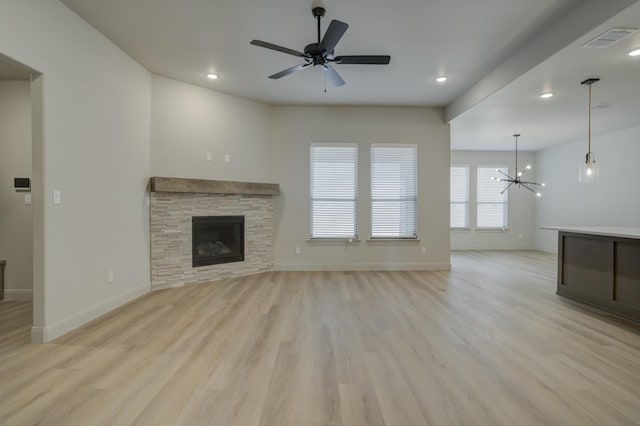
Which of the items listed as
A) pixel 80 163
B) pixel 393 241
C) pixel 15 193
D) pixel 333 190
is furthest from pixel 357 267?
pixel 15 193

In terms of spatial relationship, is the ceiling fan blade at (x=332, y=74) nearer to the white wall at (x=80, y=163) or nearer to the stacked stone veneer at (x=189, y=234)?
the white wall at (x=80, y=163)

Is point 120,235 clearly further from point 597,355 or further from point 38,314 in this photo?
point 597,355

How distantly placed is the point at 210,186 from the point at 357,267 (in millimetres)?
3006

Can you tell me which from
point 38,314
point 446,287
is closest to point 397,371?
point 446,287

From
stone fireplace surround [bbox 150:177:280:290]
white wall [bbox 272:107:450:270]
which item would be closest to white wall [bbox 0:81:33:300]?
stone fireplace surround [bbox 150:177:280:290]

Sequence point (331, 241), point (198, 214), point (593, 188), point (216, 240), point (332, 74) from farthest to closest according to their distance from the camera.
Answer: point (593, 188), point (331, 241), point (216, 240), point (198, 214), point (332, 74)

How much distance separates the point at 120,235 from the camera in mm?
3701

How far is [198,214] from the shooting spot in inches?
188

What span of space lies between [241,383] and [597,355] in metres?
2.83

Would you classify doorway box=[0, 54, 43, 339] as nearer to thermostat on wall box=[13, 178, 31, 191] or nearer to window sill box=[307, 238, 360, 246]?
thermostat on wall box=[13, 178, 31, 191]

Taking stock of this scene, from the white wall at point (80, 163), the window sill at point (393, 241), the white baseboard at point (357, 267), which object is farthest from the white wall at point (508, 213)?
the white wall at point (80, 163)

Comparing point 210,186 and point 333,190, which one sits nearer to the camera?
point 210,186

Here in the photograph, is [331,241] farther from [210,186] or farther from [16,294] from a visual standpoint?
[16,294]

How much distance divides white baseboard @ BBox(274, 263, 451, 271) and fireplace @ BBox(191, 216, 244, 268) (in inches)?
35.0
